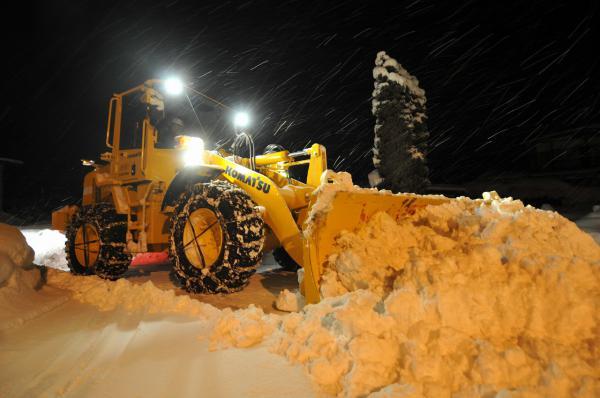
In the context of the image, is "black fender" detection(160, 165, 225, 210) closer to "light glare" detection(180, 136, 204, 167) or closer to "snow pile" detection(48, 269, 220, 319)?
"light glare" detection(180, 136, 204, 167)

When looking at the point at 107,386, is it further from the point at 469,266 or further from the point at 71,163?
the point at 71,163

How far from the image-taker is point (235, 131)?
698cm

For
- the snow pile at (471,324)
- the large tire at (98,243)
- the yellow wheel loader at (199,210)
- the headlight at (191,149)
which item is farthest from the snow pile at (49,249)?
the snow pile at (471,324)

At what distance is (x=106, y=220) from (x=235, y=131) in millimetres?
2707

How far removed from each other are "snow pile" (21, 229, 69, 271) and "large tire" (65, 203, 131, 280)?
2.40 metres

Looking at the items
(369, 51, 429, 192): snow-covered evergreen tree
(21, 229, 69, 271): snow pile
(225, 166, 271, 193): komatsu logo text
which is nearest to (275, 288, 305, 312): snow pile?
(225, 166, 271, 193): komatsu logo text

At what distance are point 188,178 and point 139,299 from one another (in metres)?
2.06

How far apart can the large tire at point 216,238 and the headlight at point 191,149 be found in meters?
0.62

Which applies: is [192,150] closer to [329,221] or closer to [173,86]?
[173,86]

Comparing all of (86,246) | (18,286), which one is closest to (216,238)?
(18,286)

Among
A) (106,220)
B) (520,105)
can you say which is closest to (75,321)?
(106,220)

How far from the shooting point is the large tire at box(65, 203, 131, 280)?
6180mm

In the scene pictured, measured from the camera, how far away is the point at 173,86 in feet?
20.7

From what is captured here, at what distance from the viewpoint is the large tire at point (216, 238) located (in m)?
4.26
